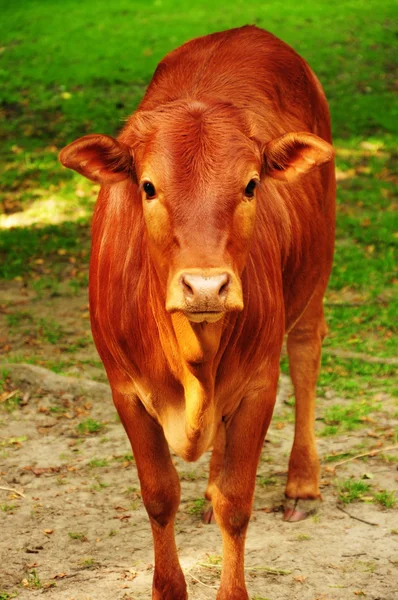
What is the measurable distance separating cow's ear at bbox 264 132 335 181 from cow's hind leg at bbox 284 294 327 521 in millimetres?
1875

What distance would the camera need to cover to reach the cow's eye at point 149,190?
3.62 m

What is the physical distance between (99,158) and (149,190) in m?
0.33

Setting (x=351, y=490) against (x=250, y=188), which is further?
(x=351, y=490)

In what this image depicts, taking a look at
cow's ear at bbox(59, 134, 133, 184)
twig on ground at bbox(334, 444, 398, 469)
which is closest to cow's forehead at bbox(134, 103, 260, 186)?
cow's ear at bbox(59, 134, 133, 184)

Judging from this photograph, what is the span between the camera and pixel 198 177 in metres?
3.55

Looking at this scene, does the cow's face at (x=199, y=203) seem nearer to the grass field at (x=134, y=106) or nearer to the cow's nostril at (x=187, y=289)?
the cow's nostril at (x=187, y=289)

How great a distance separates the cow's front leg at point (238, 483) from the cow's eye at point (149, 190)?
3.78 feet

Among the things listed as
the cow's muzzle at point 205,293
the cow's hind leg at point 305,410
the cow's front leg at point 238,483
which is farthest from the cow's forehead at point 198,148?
the cow's hind leg at point 305,410

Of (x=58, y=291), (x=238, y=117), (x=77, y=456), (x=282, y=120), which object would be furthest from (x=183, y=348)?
(x=58, y=291)

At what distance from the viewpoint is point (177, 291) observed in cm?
333

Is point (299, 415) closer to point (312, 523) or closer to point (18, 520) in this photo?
point (312, 523)

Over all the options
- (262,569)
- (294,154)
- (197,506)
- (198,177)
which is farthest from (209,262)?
(197,506)

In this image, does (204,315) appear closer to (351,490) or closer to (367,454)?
(351,490)

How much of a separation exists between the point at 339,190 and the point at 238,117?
291 inches
